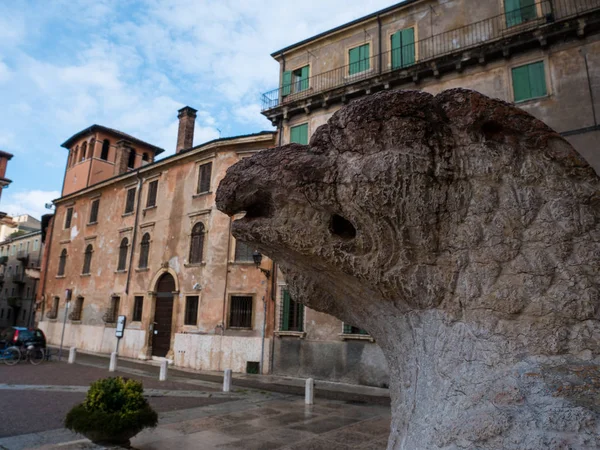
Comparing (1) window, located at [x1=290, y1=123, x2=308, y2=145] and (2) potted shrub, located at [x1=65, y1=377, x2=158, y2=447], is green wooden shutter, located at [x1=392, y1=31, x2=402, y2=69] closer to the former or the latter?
(1) window, located at [x1=290, y1=123, x2=308, y2=145]

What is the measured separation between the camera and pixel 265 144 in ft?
63.8

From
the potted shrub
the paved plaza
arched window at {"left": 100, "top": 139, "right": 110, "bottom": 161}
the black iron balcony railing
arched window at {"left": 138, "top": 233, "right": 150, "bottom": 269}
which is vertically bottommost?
the paved plaza

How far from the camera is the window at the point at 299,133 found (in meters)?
17.9

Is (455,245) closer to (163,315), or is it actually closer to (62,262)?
(163,315)

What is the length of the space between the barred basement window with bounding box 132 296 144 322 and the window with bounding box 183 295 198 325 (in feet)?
12.1

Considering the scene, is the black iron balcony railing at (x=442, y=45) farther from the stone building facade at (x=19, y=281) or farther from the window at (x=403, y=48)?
the stone building facade at (x=19, y=281)

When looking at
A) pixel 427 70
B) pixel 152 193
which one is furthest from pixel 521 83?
pixel 152 193

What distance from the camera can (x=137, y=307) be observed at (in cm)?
2286

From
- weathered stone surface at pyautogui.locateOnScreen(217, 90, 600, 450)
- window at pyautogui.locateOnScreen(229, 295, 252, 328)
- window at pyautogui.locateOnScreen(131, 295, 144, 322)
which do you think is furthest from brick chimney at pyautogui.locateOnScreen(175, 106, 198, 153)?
weathered stone surface at pyautogui.locateOnScreen(217, 90, 600, 450)

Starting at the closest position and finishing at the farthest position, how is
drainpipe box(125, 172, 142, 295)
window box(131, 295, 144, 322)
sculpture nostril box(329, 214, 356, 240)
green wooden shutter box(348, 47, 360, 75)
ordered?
1. sculpture nostril box(329, 214, 356, 240)
2. green wooden shutter box(348, 47, 360, 75)
3. window box(131, 295, 144, 322)
4. drainpipe box(125, 172, 142, 295)

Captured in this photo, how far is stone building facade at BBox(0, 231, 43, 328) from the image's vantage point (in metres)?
42.2

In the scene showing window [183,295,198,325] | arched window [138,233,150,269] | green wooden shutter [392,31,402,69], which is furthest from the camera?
arched window [138,233,150,269]

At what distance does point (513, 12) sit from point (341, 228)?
14.2 m

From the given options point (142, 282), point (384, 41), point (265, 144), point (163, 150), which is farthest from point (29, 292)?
point (384, 41)
